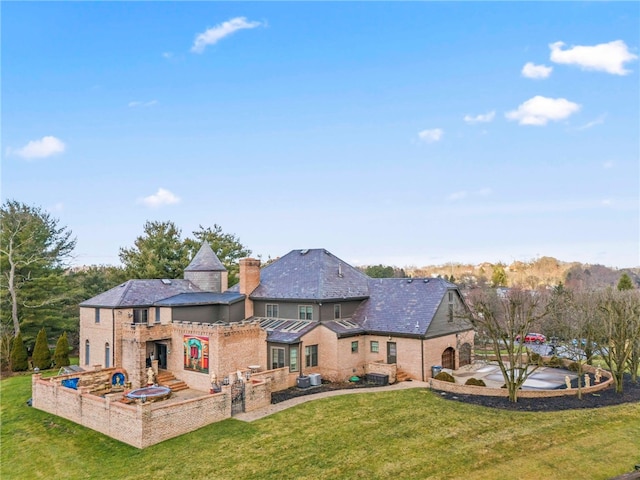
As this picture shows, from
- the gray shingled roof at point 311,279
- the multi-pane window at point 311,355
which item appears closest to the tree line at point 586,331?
the gray shingled roof at point 311,279

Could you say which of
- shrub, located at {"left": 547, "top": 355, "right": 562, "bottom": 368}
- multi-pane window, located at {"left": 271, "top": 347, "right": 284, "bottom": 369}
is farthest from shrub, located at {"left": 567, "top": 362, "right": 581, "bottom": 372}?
multi-pane window, located at {"left": 271, "top": 347, "right": 284, "bottom": 369}

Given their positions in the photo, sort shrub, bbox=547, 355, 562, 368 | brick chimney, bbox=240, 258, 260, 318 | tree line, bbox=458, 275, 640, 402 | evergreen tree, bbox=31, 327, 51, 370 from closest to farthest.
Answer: tree line, bbox=458, 275, 640, 402
shrub, bbox=547, 355, 562, 368
brick chimney, bbox=240, 258, 260, 318
evergreen tree, bbox=31, 327, 51, 370

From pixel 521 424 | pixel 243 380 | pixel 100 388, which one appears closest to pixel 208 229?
pixel 100 388

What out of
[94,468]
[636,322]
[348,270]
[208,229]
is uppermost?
[208,229]

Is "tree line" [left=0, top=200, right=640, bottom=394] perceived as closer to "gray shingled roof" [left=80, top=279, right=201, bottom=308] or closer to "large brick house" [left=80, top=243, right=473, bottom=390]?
"large brick house" [left=80, top=243, right=473, bottom=390]

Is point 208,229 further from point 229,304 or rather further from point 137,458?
point 137,458

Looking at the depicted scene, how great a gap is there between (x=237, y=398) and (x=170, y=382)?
664 centimetres

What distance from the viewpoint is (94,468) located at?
58.4 feet

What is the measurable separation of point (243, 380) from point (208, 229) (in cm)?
3777

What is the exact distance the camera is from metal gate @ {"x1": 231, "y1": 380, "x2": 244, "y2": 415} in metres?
21.9

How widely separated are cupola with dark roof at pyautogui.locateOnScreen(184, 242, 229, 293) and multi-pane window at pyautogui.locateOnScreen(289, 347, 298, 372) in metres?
10.8

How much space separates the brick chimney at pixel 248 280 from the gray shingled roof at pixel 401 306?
24.7ft

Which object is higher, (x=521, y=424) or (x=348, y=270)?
(x=348, y=270)

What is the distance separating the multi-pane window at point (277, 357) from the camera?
27.4 m
